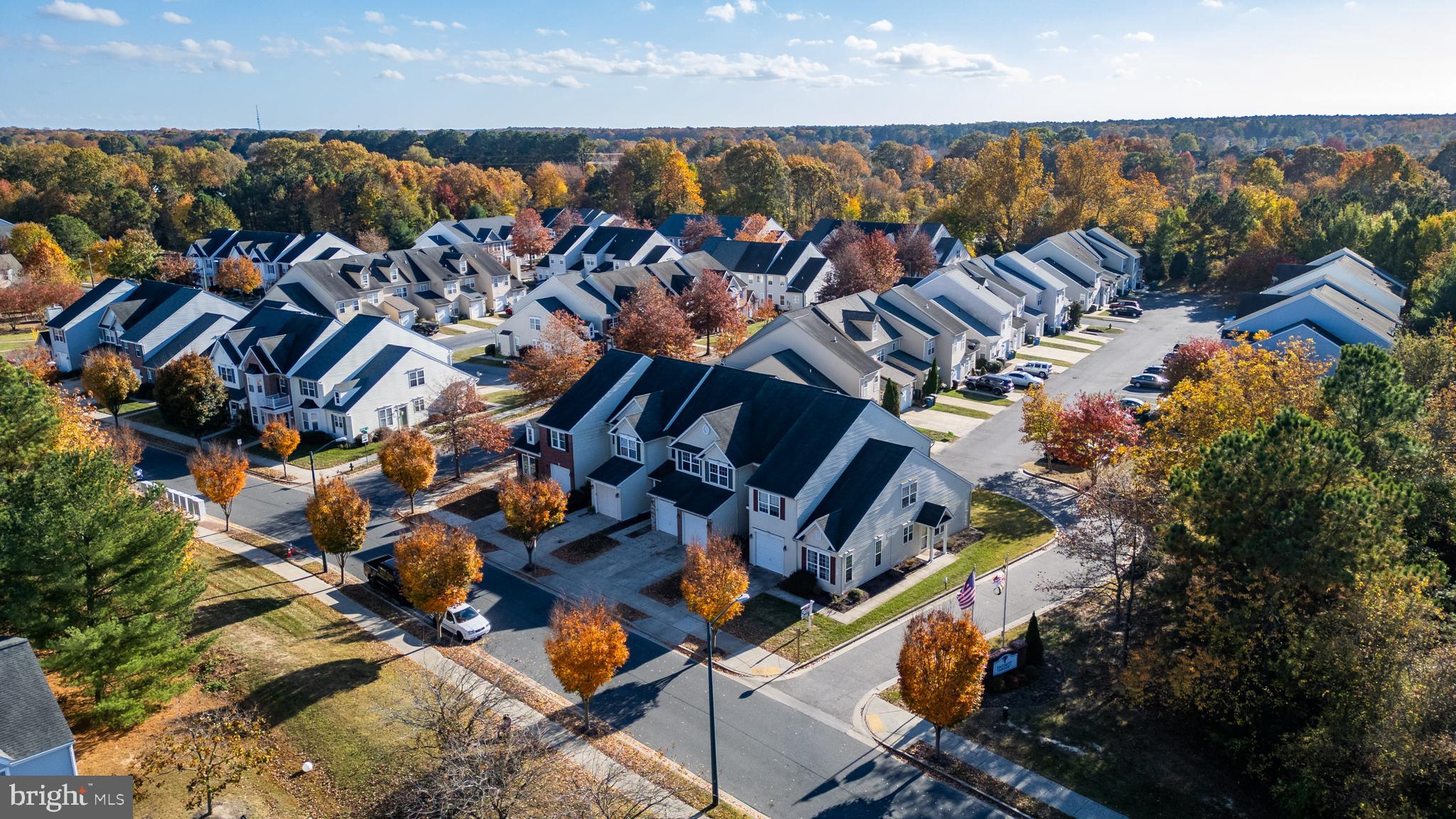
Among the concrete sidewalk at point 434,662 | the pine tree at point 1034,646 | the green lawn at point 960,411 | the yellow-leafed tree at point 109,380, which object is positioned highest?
the yellow-leafed tree at point 109,380

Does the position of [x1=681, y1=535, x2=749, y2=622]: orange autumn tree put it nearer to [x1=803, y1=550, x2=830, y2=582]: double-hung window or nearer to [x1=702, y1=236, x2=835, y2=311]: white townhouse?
[x1=803, y1=550, x2=830, y2=582]: double-hung window

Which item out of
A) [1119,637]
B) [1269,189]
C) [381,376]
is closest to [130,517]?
[381,376]

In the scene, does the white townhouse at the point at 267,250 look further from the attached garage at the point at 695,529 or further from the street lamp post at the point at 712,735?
the street lamp post at the point at 712,735

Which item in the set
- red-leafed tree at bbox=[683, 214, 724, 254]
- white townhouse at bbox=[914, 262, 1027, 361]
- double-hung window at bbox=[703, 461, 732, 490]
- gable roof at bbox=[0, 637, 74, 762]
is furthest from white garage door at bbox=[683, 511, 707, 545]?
red-leafed tree at bbox=[683, 214, 724, 254]

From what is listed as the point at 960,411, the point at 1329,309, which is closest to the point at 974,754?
the point at 960,411

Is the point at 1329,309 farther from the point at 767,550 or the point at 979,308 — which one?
the point at 767,550

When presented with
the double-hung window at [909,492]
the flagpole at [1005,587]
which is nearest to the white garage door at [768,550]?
the double-hung window at [909,492]
